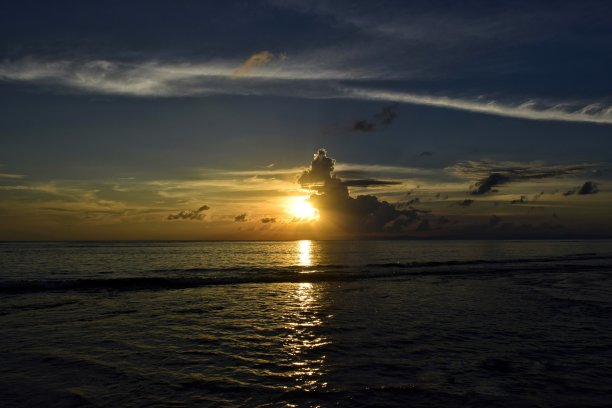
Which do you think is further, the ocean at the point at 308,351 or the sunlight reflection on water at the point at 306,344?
the sunlight reflection on water at the point at 306,344

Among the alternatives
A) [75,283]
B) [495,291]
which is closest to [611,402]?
[495,291]

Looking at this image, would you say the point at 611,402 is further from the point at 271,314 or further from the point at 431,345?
the point at 271,314

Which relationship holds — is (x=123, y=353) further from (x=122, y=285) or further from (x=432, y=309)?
(x=122, y=285)

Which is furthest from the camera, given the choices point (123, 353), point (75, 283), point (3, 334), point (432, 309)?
point (75, 283)

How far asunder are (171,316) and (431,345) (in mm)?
14438

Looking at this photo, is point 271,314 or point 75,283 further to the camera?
point 75,283

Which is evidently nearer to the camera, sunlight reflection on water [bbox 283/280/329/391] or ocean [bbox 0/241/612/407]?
ocean [bbox 0/241/612/407]

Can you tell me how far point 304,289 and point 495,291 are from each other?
641 inches

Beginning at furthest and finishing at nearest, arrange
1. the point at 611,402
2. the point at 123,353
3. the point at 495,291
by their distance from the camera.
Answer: the point at 495,291, the point at 123,353, the point at 611,402

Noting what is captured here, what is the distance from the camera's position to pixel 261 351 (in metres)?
16.1

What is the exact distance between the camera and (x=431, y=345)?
1675cm

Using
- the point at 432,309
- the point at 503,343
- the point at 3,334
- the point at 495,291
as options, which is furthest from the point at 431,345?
the point at 495,291

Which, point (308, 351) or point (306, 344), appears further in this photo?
point (306, 344)

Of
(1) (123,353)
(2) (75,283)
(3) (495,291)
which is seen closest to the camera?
(1) (123,353)
